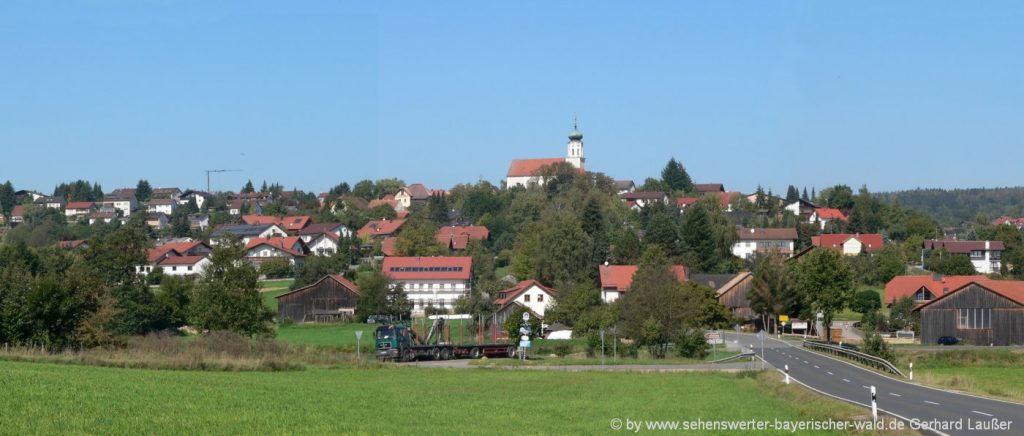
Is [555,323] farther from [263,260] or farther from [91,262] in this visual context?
[263,260]

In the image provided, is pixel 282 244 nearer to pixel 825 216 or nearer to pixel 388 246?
pixel 388 246

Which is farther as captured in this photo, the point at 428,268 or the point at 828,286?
the point at 428,268

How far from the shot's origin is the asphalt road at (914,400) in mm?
23641

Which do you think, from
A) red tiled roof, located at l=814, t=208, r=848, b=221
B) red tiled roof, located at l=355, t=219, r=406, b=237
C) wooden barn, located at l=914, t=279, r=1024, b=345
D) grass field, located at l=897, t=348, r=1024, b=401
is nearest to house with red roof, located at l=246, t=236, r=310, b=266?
red tiled roof, located at l=355, t=219, r=406, b=237

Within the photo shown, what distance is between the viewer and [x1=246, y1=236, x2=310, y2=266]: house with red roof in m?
136

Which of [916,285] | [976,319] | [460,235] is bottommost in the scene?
[976,319]

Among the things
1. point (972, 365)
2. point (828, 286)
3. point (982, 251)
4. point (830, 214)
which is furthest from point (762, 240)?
point (972, 365)

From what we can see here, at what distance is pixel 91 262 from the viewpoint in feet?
289

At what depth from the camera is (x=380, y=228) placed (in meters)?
158

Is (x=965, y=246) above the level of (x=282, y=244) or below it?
below

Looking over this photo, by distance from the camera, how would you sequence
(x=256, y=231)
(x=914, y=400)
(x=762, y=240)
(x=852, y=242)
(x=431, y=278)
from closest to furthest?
(x=914, y=400)
(x=431, y=278)
(x=762, y=240)
(x=852, y=242)
(x=256, y=231)

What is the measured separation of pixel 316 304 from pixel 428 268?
14338mm

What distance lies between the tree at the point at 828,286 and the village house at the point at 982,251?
5669 cm

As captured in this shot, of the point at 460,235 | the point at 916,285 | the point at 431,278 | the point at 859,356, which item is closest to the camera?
the point at 859,356
